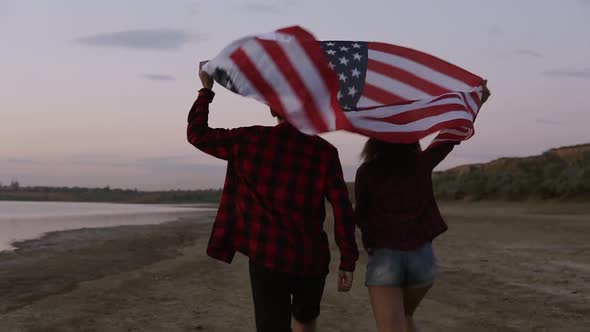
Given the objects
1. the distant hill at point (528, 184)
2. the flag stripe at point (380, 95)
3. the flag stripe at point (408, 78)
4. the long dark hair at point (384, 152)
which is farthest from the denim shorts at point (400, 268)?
the distant hill at point (528, 184)

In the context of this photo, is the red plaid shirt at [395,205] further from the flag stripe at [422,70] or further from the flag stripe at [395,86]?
the flag stripe at [422,70]

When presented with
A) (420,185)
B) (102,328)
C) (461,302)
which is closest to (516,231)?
(461,302)

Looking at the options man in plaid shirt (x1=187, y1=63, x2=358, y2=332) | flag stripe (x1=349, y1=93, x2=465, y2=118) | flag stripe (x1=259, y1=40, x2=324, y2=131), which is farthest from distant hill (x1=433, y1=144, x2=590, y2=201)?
flag stripe (x1=259, y1=40, x2=324, y2=131)

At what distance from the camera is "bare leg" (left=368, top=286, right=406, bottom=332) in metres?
3.58

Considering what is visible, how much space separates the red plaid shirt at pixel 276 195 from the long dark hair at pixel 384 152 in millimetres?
294

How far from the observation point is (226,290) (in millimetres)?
7980

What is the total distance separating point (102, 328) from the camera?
19.5 feet

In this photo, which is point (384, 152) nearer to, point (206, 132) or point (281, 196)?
point (281, 196)

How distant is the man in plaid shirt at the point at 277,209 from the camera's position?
337 cm

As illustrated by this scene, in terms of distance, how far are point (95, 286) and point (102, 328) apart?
2.59 meters

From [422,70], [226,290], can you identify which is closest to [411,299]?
[422,70]

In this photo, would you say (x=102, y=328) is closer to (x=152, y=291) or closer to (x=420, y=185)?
(x=152, y=291)

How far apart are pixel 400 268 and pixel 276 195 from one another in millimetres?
779

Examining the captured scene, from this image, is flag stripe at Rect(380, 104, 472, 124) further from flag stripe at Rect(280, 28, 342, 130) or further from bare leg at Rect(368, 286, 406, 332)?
bare leg at Rect(368, 286, 406, 332)
